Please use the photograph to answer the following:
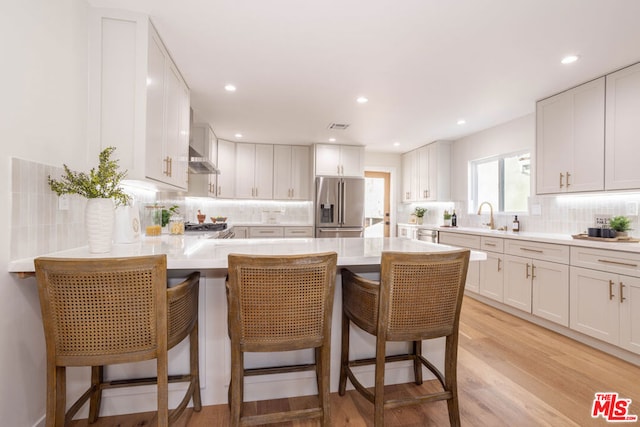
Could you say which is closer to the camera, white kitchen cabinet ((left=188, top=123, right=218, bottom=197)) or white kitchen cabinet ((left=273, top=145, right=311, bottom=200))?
white kitchen cabinet ((left=188, top=123, right=218, bottom=197))

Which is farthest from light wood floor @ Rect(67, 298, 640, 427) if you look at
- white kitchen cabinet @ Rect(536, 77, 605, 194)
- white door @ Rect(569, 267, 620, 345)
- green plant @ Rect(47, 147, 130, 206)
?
white kitchen cabinet @ Rect(536, 77, 605, 194)

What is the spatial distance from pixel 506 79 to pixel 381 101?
1.19m

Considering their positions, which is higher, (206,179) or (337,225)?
(206,179)

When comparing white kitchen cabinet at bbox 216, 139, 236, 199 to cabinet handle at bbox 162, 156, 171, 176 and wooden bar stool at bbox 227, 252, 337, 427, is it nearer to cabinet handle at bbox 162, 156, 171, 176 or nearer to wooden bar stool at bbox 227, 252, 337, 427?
cabinet handle at bbox 162, 156, 171, 176

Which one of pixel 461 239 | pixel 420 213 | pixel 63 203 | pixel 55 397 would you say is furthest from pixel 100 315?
pixel 420 213

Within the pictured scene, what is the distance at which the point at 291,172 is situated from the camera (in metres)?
5.52

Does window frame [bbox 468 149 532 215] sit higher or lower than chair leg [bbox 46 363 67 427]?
higher

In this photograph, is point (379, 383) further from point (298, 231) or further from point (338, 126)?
point (298, 231)

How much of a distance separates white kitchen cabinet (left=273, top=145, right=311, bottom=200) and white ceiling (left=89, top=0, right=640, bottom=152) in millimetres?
1689

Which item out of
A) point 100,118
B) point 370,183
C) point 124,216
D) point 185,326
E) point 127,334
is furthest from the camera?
point 370,183

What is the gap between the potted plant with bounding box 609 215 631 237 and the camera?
264cm

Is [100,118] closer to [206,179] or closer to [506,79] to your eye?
[206,179]

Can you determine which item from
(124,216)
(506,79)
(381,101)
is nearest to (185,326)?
(124,216)

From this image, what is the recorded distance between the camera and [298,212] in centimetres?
586
